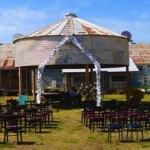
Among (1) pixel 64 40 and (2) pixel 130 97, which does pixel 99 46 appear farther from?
(2) pixel 130 97

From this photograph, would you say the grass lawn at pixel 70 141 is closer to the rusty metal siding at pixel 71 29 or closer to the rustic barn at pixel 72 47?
the rustic barn at pixel 72 47

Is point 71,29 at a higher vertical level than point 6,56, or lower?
lower

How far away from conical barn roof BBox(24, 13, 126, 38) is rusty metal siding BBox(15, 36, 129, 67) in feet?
1.60

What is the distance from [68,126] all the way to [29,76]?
35.0 metres

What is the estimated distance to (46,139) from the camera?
1756cm

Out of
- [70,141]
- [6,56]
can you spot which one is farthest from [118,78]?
[70,141]

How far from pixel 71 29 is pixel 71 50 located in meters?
1.90

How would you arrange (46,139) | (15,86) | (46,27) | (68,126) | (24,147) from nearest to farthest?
(24,147), (46,139), (68,126), (46,27), (15,86)

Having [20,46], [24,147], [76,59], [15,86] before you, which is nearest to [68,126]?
[24,147]

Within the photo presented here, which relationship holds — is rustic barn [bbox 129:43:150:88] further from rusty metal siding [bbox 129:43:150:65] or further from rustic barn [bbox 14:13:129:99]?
rustic barn [bbox 14:13:129:99]

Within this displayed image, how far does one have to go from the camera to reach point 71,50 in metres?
32.9

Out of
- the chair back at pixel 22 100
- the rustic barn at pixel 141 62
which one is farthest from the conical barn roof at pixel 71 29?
the rustic barn at pixel 141 62

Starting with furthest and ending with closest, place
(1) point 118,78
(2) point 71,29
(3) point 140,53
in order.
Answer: (3) point 140,53
(1) point 118,78
(2) point 71,29

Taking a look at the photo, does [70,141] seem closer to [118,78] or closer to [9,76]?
[9,76]
